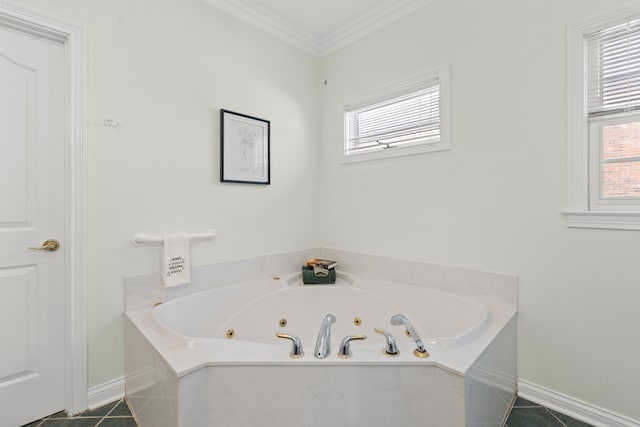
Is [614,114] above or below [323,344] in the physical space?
above

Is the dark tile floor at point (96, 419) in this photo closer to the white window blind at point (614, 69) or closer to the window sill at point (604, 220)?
the window sill at point (604, 220)

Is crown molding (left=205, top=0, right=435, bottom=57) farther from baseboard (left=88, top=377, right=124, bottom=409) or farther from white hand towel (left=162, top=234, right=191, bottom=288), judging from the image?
baseboard (left=88, top=377, right=124, bottom=409)

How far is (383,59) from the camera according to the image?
2.37 m

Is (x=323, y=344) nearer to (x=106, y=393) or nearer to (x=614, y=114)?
(x=106, y=393)

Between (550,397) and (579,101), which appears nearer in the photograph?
(579,101)

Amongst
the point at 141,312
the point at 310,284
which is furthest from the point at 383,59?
the point at 141,312

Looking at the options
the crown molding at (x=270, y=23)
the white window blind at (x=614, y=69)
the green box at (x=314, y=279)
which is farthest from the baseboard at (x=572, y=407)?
the crown molding at (x=270, y=23)

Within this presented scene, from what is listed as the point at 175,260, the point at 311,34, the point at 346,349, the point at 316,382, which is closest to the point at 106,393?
the point at 175,260

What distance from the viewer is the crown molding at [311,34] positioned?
2.21 metres

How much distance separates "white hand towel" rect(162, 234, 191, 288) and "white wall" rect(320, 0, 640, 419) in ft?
4.79

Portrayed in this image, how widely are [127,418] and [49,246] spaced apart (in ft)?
3.22

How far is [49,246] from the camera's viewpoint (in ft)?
5.22

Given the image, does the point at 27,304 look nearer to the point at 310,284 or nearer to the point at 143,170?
the point at 143,170

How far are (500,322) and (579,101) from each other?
3.93ft
